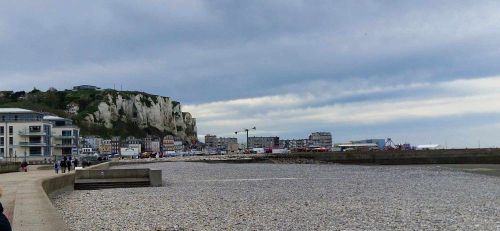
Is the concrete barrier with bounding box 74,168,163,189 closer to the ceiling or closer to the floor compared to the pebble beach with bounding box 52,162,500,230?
closer to the ceiling

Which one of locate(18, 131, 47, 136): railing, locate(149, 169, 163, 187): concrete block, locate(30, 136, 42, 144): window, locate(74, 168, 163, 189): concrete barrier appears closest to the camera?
locate(74, 168, 163, 189): concrete barrier

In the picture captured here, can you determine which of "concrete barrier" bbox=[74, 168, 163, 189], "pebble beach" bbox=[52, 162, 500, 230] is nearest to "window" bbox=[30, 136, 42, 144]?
"concrete barrier" bbox=[74, 168, 163, 189]

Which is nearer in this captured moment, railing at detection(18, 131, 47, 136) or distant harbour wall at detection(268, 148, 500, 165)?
distant harbour wall at detection(268, 148, 500, 165)

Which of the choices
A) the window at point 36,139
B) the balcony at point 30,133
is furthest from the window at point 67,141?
the balcony at point 30,133

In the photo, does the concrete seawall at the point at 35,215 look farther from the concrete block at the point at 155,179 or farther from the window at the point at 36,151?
the window at the point at 36,151

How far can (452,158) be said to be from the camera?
92.2m

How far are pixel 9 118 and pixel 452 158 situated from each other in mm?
87040

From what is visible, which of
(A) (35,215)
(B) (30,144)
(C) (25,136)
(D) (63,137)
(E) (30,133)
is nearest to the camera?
(A) (35,215)

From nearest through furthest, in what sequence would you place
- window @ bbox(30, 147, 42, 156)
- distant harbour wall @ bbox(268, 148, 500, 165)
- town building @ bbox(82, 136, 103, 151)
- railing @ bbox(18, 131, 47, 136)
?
distant harbour wall @ bbox(268, 148, 500, 165) → railing @ bbox(18, 131, 47, 136) → window @ bbox(30, 147, 42, 156) → town building @ bbox(82, 136, 103, 151)

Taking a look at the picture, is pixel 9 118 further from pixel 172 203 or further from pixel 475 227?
pixel 475 227

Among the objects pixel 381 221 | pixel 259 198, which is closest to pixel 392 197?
pixel 259 198

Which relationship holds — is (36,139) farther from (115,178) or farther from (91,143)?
(115,178)

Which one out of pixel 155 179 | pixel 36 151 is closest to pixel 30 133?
pixel 36 151

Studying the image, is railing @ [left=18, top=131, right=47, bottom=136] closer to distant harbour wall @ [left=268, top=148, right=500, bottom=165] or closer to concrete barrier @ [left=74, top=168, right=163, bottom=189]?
distant harbour wall @ [left=268, top=148, right=500, bottom=165]
